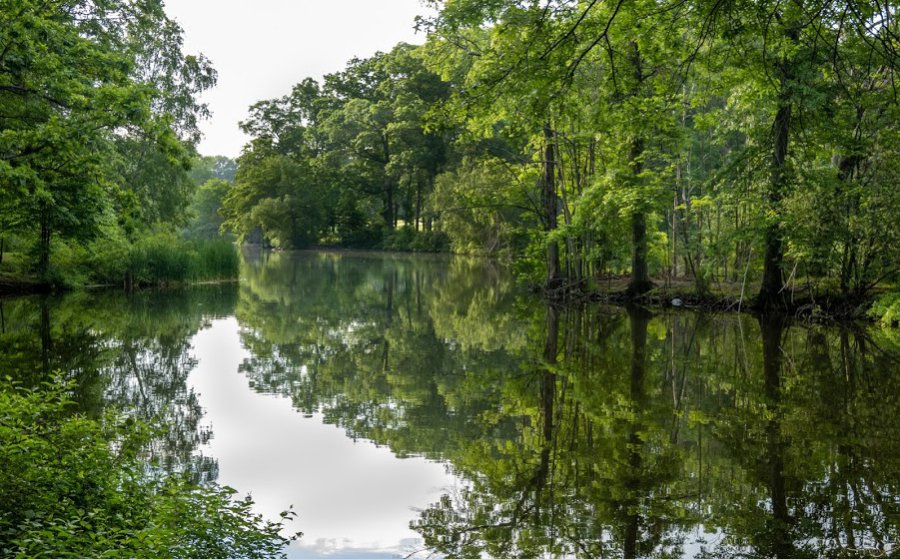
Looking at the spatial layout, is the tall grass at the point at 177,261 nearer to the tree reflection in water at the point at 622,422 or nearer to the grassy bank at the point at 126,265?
the grassy bank at the point at 126,265

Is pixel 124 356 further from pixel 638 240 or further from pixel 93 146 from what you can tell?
pixel 638 240

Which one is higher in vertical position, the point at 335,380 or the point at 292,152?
the point at 292,152

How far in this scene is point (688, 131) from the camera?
20234mm

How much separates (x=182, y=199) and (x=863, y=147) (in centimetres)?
2943

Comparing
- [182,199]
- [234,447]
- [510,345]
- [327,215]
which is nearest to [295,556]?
[234,447]

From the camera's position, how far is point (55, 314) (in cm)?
1770

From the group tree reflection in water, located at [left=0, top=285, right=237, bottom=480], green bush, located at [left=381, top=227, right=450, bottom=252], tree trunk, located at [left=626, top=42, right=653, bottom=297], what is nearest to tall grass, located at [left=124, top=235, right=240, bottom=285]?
tree reflection in water, located at [left=0, top=285, right=237, bottom=480]

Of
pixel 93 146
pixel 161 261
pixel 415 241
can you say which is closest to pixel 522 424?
pixel 93 146

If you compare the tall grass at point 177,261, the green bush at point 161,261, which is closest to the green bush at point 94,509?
the green bush at point 161,261

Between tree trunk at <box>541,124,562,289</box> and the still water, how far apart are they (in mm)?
6705

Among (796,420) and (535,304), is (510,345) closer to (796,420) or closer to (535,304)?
(796,420)

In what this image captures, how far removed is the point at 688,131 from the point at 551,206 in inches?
199

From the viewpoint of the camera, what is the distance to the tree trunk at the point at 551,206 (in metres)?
23.5

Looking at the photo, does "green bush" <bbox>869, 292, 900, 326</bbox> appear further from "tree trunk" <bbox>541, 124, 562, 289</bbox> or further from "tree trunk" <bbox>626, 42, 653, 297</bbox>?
"tree trunk" <bbox>541, 124, 562, 289</bbox>
